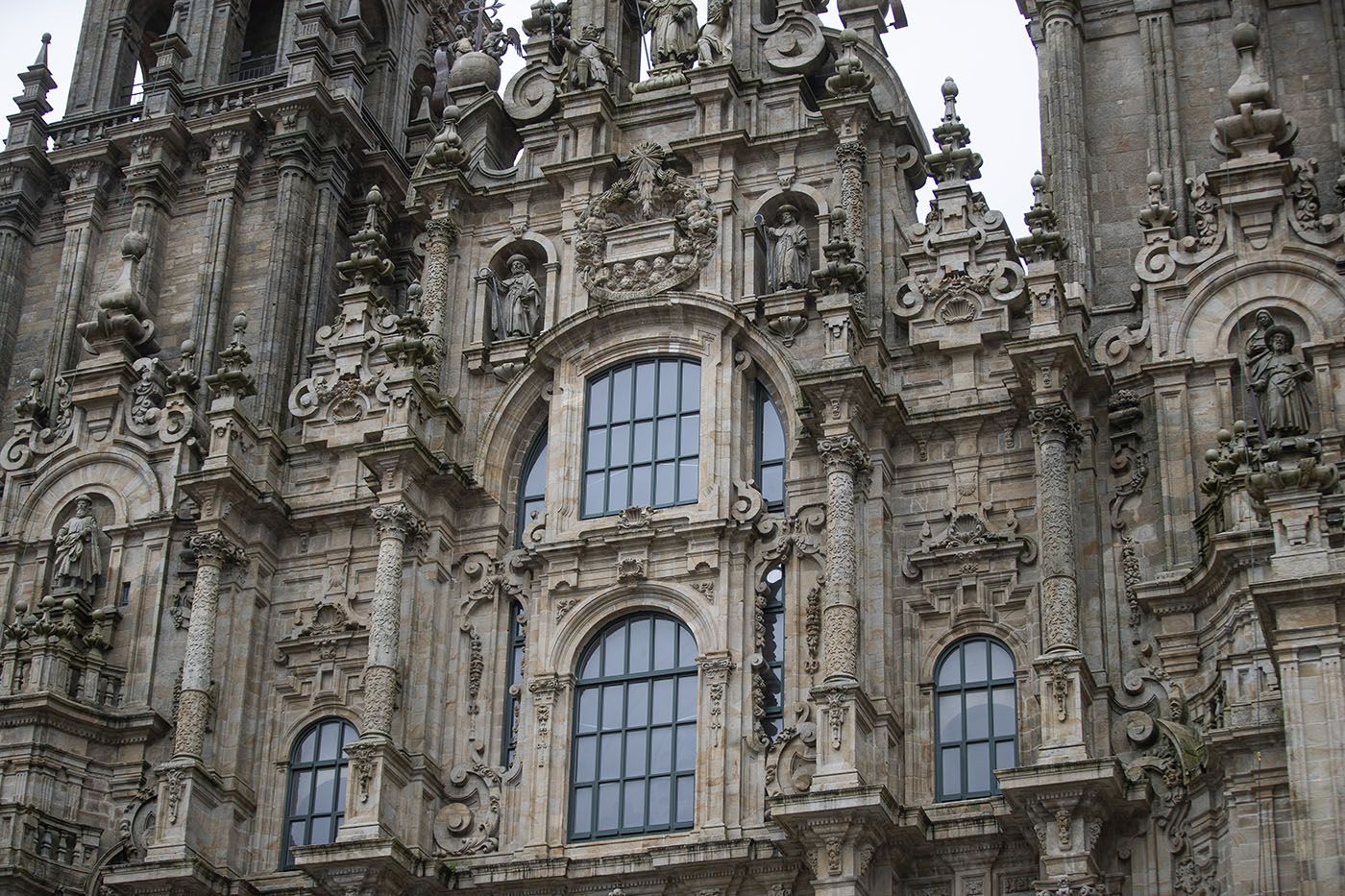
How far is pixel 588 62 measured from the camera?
107 feet

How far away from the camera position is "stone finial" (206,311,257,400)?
30984mm

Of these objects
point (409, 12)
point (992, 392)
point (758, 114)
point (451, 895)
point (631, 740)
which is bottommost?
point (451, 895)

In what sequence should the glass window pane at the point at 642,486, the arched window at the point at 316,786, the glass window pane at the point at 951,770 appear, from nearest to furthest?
the glass window pane at the point at 951,770 → the arched window at the point at 316,786 → the glass window pane at the point at 642,486

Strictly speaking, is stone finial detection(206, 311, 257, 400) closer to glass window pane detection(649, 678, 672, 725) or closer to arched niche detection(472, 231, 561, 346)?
arched niche detection(472, 231, 561, 346)

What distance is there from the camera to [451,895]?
27516mm

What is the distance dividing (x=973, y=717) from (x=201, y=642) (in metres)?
8.85

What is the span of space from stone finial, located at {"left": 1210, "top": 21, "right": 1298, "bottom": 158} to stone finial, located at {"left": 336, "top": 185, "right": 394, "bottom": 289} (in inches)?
411

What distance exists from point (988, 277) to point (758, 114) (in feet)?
14.0

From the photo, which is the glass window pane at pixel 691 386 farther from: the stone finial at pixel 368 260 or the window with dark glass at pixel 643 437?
the stone finial at pixel 368 260

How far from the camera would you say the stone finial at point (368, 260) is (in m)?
32.2

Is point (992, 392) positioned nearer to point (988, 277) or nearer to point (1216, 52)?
point (988, 277)

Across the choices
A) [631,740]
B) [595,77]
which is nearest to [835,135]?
[595,77]

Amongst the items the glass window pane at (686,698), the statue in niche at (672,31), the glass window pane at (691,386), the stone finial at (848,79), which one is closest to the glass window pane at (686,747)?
the glass window pane at (686,698)

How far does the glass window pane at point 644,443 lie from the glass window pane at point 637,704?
110 inches
